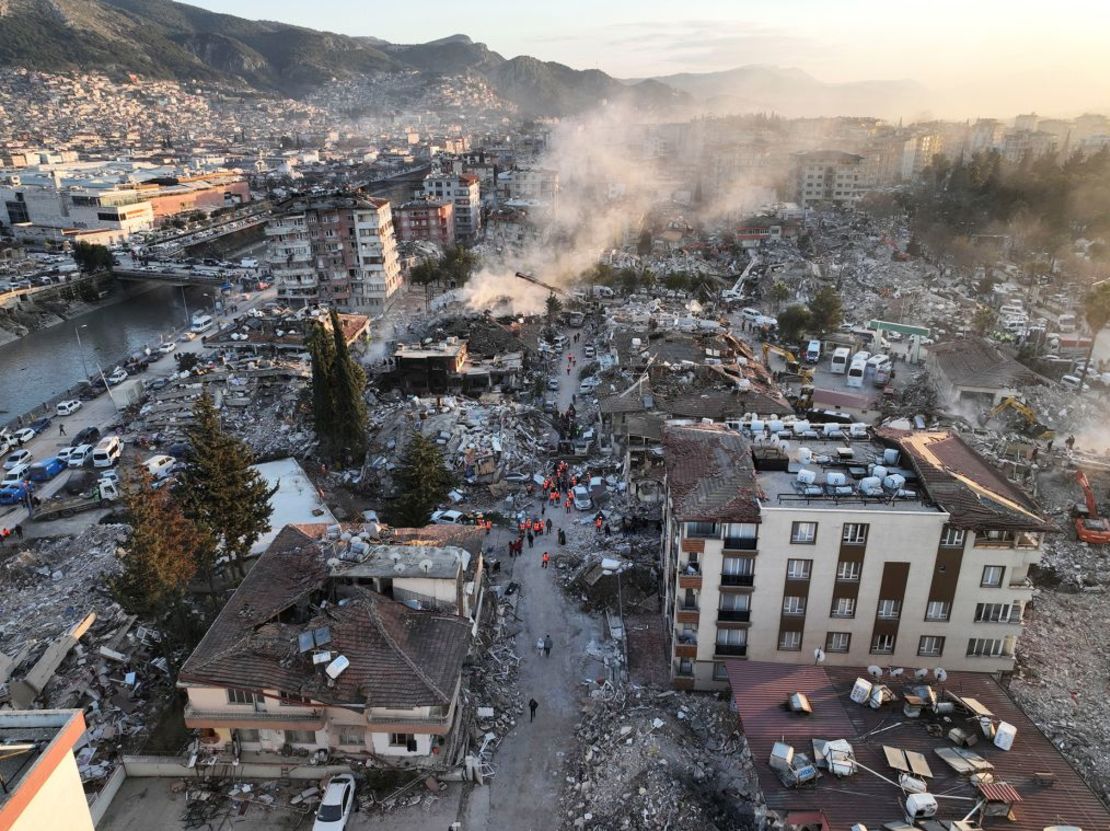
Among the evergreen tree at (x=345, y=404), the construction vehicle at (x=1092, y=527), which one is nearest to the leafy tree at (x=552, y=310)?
the evergreen tree at (x=345, y=404)

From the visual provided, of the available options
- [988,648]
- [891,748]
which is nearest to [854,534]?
[988,648]

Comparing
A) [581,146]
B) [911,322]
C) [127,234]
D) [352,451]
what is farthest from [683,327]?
[581,146]

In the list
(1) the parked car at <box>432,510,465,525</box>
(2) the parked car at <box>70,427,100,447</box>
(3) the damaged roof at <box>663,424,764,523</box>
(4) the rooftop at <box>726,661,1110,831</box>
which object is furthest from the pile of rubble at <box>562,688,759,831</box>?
(2) the parked car at <box>70,427,100,447</box>

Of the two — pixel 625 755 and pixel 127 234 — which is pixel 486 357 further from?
pixel 127 234

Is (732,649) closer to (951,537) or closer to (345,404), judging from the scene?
(951,537)

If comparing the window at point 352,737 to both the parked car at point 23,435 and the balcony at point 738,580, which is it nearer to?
the balcony at point 738,580

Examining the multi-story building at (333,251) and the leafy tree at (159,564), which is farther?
the multi-story building at (333,251)
